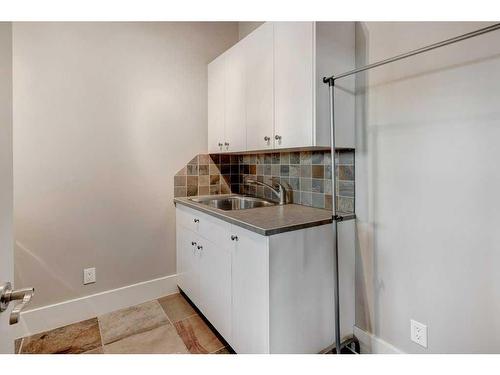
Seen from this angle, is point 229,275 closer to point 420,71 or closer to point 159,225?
point 159,225

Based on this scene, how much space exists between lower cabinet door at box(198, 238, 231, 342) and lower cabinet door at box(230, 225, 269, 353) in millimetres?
72

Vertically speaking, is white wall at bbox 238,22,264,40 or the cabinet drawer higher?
white wall at bbox 238,22,264,40

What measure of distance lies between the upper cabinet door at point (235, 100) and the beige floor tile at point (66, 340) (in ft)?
5.48

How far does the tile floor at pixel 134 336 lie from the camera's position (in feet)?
5.78

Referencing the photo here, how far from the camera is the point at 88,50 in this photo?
205 centimetres

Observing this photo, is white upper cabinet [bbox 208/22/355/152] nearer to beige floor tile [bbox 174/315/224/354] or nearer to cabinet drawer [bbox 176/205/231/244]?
cabinet drawer [bbox 176/205/231/244]

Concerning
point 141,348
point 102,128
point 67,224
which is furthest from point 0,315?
point 102,128

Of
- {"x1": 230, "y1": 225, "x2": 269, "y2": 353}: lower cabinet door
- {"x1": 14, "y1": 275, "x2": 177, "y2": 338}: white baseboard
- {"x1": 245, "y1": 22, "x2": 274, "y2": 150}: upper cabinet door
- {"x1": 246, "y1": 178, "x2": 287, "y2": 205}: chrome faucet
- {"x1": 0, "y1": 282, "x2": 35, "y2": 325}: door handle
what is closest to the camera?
{"x1": 0, "y1": 282, "x2": 35, "y2": 325}: door handle

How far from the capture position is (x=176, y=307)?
2285 millimetres

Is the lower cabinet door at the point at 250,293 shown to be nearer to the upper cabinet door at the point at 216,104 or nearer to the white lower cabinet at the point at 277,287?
the white lower cabinet at the point at 277,287

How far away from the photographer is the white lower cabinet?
1.39 metres

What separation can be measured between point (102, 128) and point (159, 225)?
35.7 inches

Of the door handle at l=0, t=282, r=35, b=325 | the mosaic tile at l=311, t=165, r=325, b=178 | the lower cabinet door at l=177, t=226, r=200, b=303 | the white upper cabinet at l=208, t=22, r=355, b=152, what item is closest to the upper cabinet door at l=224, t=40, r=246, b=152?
the white upper cabinet at l=208, t=22, r=355, b=152

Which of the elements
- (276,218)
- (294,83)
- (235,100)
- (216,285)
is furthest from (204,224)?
(294,83)
